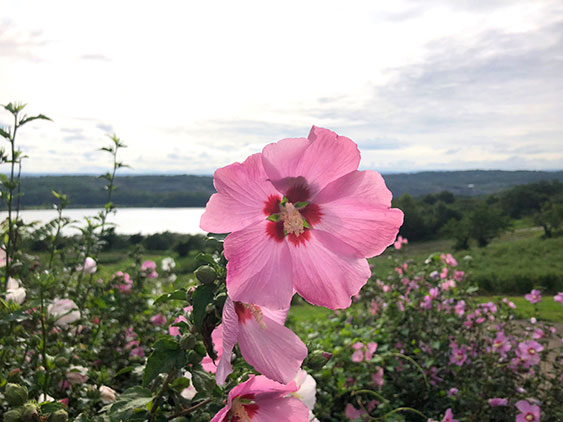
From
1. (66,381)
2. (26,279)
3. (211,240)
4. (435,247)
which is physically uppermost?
(211,240)

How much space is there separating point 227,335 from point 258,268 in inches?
3.8

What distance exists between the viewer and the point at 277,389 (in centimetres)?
68

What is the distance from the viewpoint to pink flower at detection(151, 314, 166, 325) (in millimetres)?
2593

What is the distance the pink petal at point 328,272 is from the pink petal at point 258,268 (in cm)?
2

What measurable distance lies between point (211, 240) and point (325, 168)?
0.69 feet

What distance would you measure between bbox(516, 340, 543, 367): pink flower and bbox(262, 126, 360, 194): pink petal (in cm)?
290

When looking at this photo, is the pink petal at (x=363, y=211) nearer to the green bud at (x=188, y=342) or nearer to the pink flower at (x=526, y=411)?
the green bud at (x=188, y=342)

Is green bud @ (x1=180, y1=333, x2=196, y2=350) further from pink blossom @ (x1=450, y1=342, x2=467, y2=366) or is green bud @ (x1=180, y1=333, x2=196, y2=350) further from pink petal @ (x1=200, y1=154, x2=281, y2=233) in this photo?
pink blossom @ (x1=450, y1=342, x2=467, y2=366)

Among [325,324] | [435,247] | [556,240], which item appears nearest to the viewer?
[325,324]

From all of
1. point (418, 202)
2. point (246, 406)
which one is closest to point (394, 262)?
point (246, 406)

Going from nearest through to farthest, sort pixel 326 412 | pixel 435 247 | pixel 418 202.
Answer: pixel 326 412, pixel 435 247, pixel 418 202

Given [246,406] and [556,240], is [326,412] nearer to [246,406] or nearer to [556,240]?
[246,406]

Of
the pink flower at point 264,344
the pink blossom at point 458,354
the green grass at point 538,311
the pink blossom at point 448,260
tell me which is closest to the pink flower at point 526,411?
the pink blossom at point 458,354

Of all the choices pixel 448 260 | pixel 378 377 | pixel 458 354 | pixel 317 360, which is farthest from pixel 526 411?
pixel 317 360
